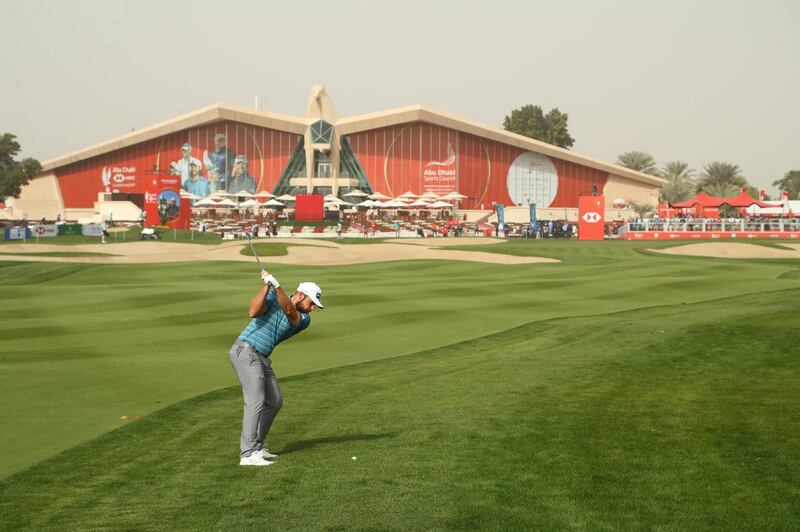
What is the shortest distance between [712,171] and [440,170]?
48.4m

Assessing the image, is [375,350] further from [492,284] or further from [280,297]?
[492,284]

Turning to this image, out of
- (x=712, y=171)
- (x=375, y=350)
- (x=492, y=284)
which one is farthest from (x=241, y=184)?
(x=375, y=350)

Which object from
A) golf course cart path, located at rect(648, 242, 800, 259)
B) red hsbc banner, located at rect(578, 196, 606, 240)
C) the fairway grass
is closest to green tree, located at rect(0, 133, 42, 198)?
red hsbc banner, located at rect(578, 196, 606, 240)

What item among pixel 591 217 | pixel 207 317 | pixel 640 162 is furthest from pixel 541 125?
pixel 207 317

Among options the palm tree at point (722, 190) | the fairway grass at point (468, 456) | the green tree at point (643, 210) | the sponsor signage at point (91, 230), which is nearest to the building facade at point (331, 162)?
the green tree at point (643, 210)

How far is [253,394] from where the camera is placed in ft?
37.3

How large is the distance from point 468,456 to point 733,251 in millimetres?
55859

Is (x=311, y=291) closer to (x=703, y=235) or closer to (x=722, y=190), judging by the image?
(x=703, y=235)

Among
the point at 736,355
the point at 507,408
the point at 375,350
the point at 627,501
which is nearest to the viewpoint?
the point at 627,501

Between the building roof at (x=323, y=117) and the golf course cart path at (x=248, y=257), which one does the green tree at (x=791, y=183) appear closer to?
the building roof at (x=323, y=117)

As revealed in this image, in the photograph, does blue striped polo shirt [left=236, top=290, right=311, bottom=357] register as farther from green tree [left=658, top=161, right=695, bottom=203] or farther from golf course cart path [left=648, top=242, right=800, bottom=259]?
green tree [left=658, top=161, right=695, bottom=203]

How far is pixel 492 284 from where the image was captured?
36250mm

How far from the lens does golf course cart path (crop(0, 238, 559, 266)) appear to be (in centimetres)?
5734

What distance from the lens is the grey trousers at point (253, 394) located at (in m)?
11.3
